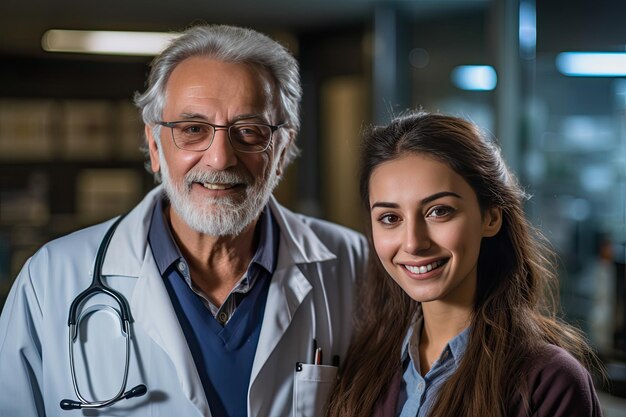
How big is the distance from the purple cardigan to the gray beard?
709 mm

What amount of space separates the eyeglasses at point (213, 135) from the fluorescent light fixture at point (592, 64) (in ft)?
8.10

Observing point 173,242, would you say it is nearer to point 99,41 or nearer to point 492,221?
point 492,221

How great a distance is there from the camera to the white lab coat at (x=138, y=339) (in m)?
1.52

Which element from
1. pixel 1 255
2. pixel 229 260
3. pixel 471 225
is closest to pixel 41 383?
pixel 229 260

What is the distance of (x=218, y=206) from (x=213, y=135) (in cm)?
16

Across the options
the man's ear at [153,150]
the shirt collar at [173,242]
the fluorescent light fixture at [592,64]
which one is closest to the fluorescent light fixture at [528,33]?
the fluorescent light fixture at [592,64]

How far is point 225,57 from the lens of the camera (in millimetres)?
1630

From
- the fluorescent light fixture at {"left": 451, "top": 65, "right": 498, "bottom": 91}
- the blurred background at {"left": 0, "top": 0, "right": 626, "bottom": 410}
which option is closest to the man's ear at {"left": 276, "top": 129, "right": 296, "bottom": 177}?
the blurred background at {"left": 0, "top": 0, "right": 626, "bottom": 410}

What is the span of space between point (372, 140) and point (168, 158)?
1.67ft

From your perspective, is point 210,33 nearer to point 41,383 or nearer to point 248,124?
→ point 248,124

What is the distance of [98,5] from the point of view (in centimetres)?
414

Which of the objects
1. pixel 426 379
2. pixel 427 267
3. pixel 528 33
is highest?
pixel 528 33

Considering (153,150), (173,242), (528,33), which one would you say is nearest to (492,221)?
(173,242)

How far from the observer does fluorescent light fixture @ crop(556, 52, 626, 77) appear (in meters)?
3.49
